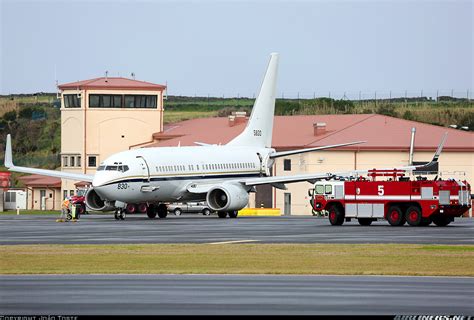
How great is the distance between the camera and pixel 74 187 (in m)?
117

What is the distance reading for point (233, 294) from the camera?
2831 centimetres

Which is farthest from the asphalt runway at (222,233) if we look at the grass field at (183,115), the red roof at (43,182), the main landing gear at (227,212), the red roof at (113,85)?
the grass field at (183,115)

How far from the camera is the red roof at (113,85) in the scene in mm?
114438

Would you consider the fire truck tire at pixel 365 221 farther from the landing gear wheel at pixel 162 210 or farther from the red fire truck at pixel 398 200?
the landing gear wheel at pixel 162 210

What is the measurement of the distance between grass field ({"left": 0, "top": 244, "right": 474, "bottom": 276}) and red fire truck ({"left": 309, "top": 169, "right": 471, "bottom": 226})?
15147 millimetres

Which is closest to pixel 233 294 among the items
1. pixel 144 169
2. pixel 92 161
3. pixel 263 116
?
pixel 144 169

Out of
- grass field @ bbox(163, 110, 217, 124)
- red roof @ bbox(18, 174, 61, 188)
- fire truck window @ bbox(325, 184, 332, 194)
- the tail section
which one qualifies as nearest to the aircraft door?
fire truck window @ bbox(325, 184, 332, 194)

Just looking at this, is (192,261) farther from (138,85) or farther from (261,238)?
(138,85)

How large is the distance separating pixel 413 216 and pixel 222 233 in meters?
10.8

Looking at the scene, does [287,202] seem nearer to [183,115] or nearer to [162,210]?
[162,210]

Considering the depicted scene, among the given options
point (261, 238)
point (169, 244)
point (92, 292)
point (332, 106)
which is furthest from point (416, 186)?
point (332, 106)

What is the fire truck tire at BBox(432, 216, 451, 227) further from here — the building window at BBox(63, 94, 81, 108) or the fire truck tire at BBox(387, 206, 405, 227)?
the building window at BBox(63, 94, 81, 108)

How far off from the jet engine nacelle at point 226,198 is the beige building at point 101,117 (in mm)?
41894

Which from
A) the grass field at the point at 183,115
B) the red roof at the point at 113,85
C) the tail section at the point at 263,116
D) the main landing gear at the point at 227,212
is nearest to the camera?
the main landing gear at the point at 227,212
